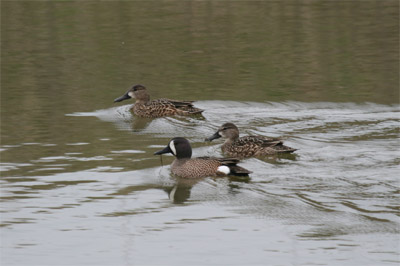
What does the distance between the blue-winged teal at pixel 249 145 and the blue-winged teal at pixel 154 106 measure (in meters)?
2.39

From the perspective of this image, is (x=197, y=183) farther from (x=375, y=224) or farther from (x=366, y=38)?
(x=366, y=38)

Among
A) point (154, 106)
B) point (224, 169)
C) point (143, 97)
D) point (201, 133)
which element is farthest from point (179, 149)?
point (143, 97)

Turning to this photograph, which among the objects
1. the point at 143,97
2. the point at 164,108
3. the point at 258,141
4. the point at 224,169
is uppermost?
the point at 143,97

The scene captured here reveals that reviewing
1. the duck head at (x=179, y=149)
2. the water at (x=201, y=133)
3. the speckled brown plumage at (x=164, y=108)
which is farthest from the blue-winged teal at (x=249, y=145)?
the speckled brown plumage at (x=164, y=108)

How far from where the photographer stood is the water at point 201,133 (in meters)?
8.83

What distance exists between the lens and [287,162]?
40.0 feet

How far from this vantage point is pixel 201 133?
47.5ft

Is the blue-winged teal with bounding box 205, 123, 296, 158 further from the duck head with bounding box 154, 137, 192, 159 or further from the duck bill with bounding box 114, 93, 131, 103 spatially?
the duck bill with bounding box 114, 93, 131, 103

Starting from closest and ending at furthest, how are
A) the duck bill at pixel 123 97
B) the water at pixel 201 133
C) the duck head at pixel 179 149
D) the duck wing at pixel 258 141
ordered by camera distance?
1. the water at pixel 201 133
2. the duck head at pixel 179 149
3. the duck wing at pixel 258 141
4. the duck bill at pixel 123 97

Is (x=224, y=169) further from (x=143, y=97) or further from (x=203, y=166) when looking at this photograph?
(x=143, y=97)

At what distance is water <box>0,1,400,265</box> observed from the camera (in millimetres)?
8828

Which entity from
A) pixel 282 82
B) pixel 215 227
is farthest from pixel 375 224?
pixel 282 82

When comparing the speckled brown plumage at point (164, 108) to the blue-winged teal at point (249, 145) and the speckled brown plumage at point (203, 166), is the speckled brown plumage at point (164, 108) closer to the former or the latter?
the blue-winged teal at point (249, 145)

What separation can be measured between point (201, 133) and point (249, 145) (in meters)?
1.78
